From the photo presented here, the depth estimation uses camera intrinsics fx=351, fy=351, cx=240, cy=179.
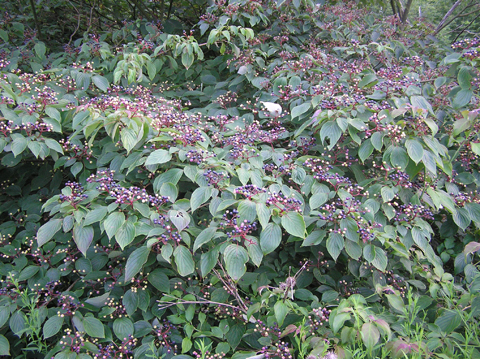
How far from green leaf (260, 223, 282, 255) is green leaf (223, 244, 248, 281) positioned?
0.11m

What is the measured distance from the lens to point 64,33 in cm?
483

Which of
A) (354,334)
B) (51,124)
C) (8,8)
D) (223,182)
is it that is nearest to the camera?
(354,334)

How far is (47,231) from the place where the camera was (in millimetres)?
1746

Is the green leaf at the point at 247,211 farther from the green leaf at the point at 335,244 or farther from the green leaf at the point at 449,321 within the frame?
the green leaf at the point at 449,321

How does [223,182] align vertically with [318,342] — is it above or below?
above

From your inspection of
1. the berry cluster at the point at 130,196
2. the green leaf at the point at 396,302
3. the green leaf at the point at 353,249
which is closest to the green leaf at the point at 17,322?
the berry cluster at the point at 130,196

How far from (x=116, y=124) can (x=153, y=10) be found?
11.1 feet

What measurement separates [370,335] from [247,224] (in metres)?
0.68

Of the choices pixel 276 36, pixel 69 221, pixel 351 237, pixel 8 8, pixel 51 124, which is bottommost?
pixel 351 237

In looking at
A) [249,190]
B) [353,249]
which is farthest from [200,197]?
[353,249]

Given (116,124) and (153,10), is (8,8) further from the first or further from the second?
(116,124)

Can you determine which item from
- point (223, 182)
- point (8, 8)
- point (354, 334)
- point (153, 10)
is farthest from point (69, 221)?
point (8, 8)

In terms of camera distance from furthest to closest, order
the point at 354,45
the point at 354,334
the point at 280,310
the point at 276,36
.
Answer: the point at 276,36 → the point at 354,45 → the point at 280,310 → the point at 354,334

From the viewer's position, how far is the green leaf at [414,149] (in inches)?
76.7
